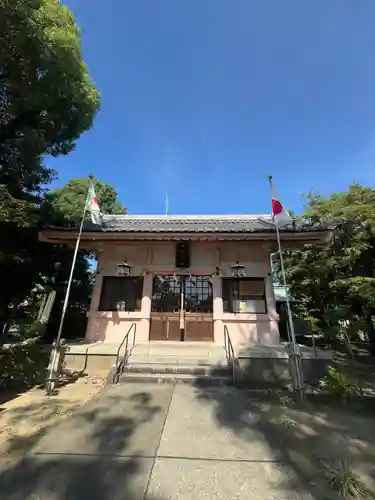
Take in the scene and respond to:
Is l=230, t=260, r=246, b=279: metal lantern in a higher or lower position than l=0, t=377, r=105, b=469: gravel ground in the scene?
higher

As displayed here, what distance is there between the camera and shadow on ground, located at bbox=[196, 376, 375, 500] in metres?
2.77

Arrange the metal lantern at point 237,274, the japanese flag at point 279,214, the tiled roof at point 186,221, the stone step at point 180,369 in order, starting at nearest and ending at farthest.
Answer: the stone step at point 180,369 < the japanese flag at point 279,214 < the metal lantern at point 237,274 < the tiled roof at point 186,221

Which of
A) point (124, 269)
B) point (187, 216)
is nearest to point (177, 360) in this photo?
point (124, 269)

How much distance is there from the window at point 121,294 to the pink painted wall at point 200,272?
0.18 m

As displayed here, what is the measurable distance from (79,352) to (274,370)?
5258 millimetres

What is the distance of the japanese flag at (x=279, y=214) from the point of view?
7.70 metres

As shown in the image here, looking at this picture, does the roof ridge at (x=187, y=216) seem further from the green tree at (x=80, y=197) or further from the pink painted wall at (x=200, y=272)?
the pink painted wall at (x=200, y=272)

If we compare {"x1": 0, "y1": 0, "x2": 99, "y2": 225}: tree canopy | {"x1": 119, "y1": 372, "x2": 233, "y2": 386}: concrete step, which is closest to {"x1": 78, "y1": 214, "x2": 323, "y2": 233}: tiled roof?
{"x1": 0, "y1": 0, "x2": 99, "y2": 225}: tree canopy

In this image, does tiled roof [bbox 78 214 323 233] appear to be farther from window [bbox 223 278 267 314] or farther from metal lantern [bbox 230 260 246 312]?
window [bbox 223 278 267 314]

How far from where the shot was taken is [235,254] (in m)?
9.56

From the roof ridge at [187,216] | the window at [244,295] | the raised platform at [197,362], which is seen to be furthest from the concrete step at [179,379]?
the roof ridge at [187,216]

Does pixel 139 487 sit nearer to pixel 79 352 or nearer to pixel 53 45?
pixel 79 352

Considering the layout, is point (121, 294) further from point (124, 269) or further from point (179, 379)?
point (179, 379)

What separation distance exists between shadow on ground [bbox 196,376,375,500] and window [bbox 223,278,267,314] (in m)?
3.64
